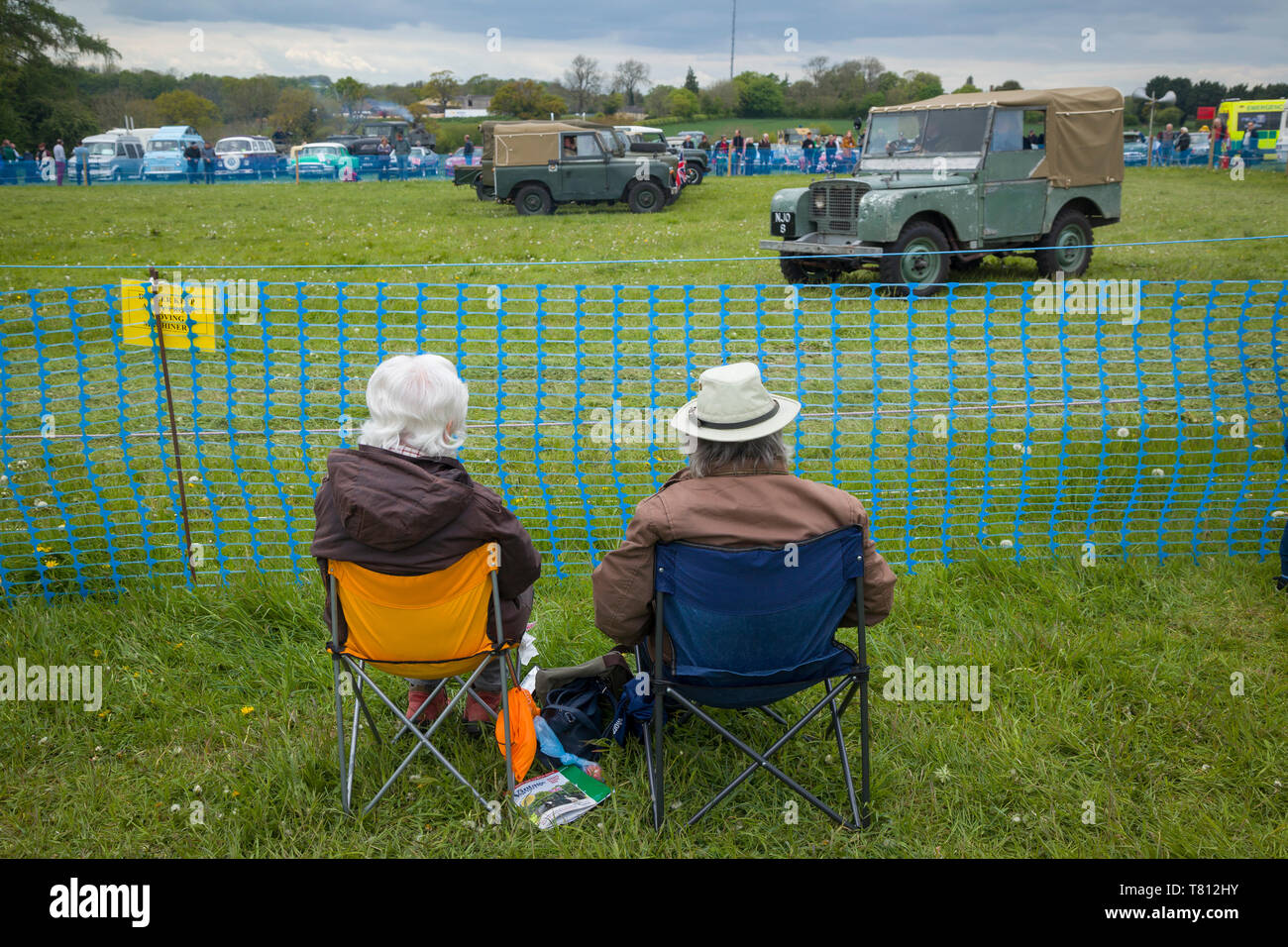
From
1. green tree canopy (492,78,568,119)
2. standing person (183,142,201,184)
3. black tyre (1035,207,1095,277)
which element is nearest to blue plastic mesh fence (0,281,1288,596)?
black tyre (1035,207,1095,277)

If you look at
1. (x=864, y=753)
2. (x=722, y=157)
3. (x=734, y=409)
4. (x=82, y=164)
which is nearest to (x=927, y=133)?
(x=734, y=409)

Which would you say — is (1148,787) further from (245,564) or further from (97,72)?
(97,72)

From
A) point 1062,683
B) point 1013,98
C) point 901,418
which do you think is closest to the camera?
point 1062,683

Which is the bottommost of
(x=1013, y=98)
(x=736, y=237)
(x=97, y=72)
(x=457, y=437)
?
(x=457, y=437)

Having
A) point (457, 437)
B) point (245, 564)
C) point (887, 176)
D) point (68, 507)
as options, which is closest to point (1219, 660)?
point (457, 437)

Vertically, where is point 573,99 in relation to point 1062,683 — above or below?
above

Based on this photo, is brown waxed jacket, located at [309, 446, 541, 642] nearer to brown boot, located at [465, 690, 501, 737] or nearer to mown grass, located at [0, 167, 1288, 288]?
brown boot, located at [465, 690, 501, 737]

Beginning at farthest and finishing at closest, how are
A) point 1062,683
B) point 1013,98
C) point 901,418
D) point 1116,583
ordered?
1. point 1013,98
2. point 901,418
3. point 1116,583
4. point 1062,683

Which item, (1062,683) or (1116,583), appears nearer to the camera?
(1062,683)

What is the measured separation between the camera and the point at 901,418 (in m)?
6.20

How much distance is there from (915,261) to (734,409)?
8279 mm

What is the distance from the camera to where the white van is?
3114cm

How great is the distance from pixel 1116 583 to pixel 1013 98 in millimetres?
8254

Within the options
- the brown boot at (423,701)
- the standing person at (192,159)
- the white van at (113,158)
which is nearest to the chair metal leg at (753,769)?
the brown boot at (423,701)
